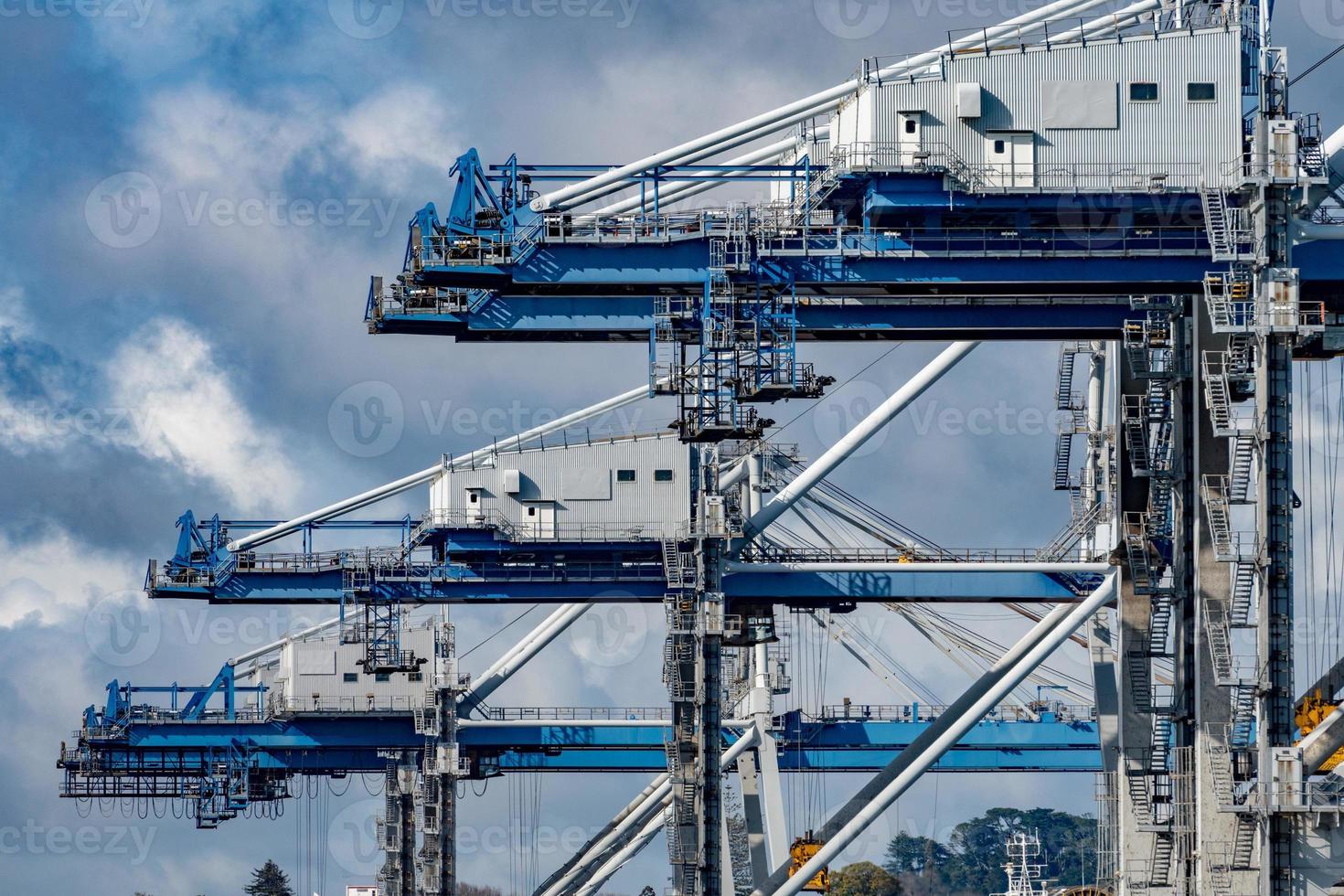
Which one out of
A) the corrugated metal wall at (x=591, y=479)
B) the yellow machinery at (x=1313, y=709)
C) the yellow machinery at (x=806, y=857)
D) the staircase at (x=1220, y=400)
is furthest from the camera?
the corrugated metal wall at (x=591, y=479)

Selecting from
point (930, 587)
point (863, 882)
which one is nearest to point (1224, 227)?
point (930, 587)

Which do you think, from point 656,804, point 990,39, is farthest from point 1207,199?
point 656,804

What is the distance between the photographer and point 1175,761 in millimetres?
54562

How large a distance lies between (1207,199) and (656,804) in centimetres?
4441

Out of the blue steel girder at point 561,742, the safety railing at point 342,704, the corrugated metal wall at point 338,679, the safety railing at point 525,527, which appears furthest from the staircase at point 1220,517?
the corrugated metal wall at point 338,679

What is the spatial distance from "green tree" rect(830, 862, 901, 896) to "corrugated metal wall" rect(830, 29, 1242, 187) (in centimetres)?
11594

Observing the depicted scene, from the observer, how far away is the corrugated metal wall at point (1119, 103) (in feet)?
172

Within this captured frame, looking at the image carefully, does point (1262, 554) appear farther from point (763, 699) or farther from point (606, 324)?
point (763, 699)

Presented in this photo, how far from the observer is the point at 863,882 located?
173875 millimetres

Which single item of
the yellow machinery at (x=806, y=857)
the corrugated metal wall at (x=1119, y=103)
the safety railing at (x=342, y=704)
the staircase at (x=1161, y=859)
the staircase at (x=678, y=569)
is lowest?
the yellow machinery at (x=806, y=857)

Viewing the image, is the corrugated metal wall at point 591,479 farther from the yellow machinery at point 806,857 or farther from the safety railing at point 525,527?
the yellow machinery at point 806,857

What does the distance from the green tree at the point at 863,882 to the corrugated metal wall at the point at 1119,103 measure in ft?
380

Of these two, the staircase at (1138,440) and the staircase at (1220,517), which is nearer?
the staircase at (1220,517)

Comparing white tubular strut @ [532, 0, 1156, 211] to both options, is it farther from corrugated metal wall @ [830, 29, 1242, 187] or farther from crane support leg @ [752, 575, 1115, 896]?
crane support leg @ [752, 575, 1115, 896]
